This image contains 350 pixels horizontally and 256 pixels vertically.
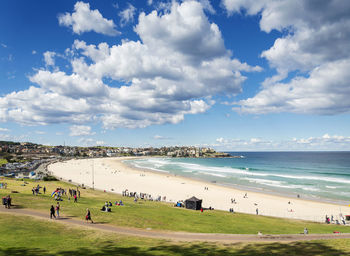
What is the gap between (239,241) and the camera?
16.2 m

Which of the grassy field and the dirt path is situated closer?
the grassy field

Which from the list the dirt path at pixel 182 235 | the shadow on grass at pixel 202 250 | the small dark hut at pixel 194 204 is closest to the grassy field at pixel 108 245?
the shadow on grass at pixel 202 250

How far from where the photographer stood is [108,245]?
45.4 ft

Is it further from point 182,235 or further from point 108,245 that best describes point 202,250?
point 108,245

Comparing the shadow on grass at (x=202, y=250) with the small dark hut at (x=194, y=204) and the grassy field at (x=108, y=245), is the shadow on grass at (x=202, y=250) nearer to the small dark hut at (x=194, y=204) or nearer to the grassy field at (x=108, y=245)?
the grassy field at (x=108, y=245)

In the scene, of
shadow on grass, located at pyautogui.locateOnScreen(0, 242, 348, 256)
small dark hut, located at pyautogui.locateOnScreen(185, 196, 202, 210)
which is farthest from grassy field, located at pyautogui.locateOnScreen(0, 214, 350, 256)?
small dark hut, located at pyautogui.locateOnScreen(185, 196, 202, 210)

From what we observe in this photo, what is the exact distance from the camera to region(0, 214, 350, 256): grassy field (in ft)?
41.1

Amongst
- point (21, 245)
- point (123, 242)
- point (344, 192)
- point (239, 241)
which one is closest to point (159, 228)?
point (123, 242)

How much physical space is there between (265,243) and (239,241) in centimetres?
173

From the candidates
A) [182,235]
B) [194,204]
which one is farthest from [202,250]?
[194,204]

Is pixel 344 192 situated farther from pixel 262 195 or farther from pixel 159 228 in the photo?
pixel 159 228

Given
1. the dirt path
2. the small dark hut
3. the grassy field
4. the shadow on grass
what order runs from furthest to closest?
1. the small dark hut
2. the dirt path
3. the grassy field
4. the shadow on grass

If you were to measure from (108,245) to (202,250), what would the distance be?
5.70 m

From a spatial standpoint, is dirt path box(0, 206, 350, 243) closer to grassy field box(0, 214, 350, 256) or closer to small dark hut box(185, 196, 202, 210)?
grassy field box(0, 214, 350, 256)
